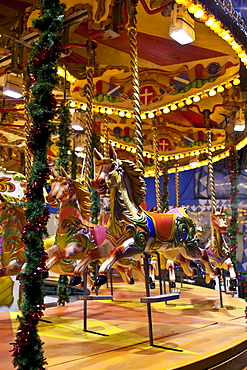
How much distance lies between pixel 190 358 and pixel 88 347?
3.31ft

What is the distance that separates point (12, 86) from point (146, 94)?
2.94 m

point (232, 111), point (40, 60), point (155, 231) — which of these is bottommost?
point (155, 231)

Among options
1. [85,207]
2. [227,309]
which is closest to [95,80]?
[85,207]

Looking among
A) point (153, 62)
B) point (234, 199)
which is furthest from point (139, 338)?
point (234, 199)

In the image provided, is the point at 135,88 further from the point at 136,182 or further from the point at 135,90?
the point at 136,182

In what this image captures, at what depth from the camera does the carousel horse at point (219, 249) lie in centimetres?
658

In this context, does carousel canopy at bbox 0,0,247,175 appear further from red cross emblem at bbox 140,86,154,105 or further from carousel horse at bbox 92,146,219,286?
carousel horse at bbox 92,146,219,286

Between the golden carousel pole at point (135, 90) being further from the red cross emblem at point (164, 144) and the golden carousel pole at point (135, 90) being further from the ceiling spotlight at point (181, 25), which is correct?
the red cross emblem at point (164, 144)

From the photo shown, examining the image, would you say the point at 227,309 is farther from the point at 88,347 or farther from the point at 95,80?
the point at 95,80

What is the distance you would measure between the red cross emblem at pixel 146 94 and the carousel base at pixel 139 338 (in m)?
4.59

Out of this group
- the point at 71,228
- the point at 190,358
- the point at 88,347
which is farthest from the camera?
the point at 71,228

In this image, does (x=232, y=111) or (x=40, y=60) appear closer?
(x=40, y=60)

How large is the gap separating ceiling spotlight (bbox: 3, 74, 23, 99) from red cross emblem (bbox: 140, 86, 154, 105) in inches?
107

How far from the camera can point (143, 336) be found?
4051 millimetres
